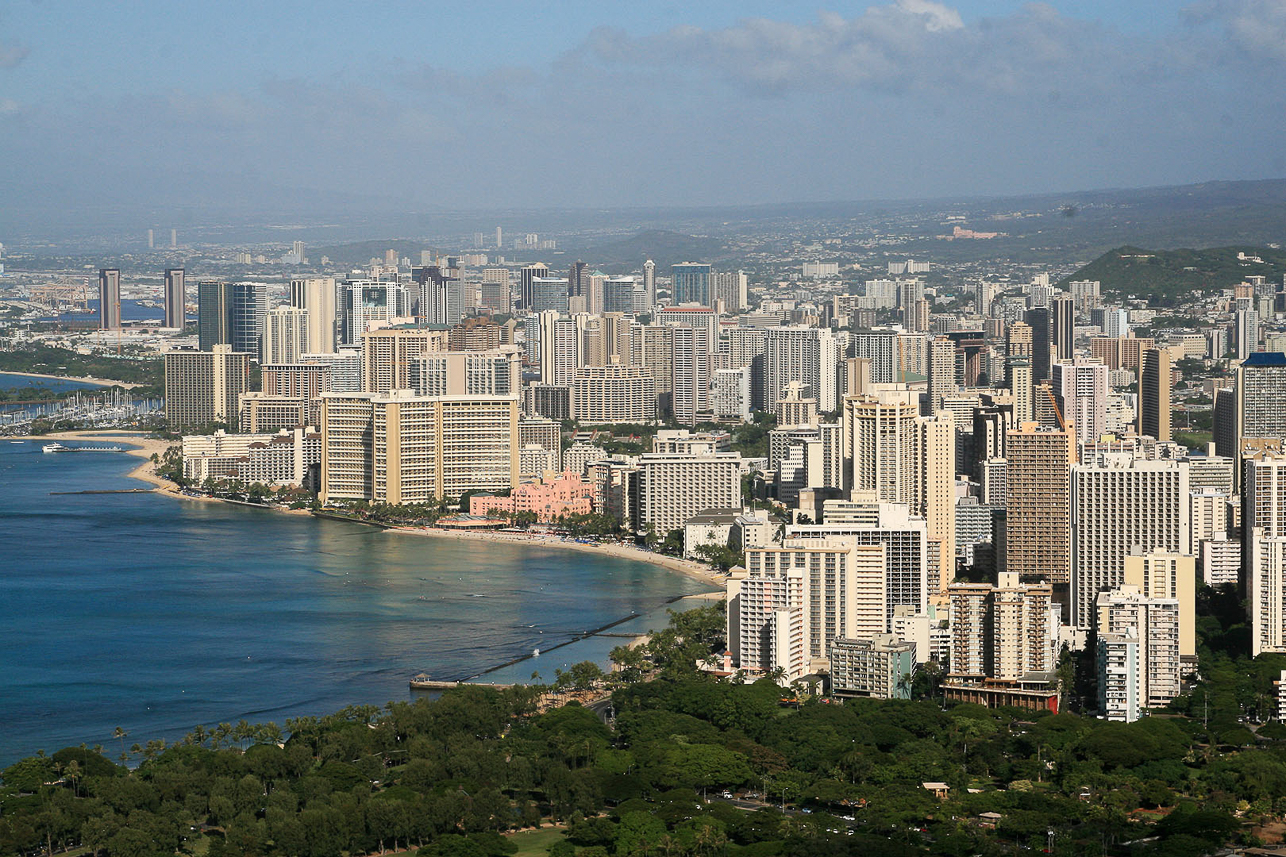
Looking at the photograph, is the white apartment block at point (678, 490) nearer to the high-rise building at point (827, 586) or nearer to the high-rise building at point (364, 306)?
the high-rise building at point (827, 586)

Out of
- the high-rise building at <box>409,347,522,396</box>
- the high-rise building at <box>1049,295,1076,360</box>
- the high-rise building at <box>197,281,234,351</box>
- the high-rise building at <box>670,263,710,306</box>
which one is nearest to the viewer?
the high-rise building at <box>409,347,522,396</box>

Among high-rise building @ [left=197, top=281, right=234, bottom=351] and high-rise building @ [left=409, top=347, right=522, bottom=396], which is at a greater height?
high-rise building @ [left=197, top=281, right=234, bottom=351]

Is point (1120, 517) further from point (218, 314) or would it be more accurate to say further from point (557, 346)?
point (218, 314)

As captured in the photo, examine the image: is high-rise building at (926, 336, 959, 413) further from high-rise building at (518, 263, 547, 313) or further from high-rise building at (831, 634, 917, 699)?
high-rise building at (518, 263, 547, 313)

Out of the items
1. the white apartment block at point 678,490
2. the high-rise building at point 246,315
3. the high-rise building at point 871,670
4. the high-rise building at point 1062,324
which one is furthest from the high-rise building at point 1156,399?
the high-rise building at point 246,315

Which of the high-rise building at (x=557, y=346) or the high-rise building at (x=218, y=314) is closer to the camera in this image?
the high-rise building at (x=557, y=346)

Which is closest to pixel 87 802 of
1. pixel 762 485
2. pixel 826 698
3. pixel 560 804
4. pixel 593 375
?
pixel 560 804

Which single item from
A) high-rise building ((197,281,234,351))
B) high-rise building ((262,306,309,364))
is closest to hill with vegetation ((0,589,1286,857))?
high-rise building ((262,306,309,364))
